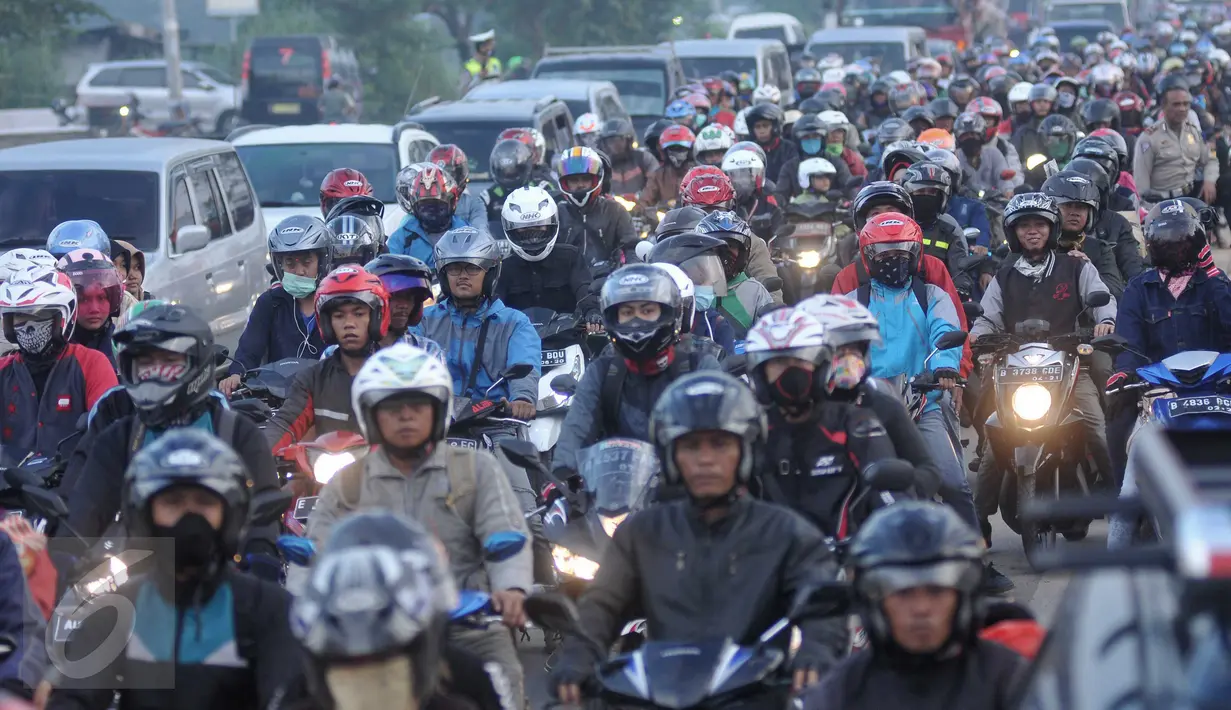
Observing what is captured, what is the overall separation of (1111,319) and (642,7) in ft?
121

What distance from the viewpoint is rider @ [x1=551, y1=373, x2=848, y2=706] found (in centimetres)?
529

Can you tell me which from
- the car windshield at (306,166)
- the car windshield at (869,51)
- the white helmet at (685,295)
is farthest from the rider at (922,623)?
the car windshield at (869,51)

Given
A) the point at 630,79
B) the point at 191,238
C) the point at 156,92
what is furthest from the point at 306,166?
the point at 156,92

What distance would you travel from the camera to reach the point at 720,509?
5367mm

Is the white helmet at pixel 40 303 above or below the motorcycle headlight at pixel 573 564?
above

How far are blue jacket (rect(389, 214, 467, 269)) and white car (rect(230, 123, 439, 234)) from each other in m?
3.92

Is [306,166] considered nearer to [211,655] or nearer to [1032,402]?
[1032,402]

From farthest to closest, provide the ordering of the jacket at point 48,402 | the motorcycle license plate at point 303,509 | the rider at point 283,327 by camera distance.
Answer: the rider at point 283,327
the jacket at point 48,402
the motorcycle license plate at point 303,509

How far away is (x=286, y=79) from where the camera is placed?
3819 centimetres

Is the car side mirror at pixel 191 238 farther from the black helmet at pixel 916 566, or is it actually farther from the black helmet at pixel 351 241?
the black helmet at pixel 916 566

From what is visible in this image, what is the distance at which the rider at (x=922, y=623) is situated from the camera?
4480 mm

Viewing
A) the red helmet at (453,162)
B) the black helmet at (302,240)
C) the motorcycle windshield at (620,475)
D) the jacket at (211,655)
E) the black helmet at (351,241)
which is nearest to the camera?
the jacket at (211,655)

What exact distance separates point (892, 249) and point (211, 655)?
4.93m

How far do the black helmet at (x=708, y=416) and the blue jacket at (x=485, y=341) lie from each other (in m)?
3.93
